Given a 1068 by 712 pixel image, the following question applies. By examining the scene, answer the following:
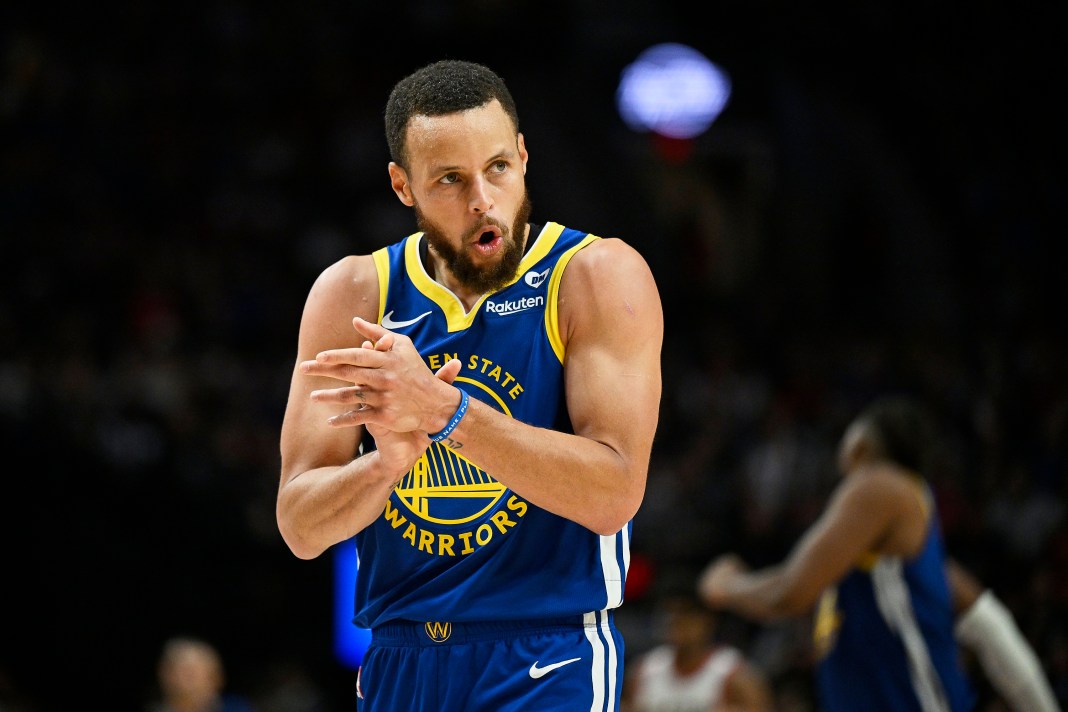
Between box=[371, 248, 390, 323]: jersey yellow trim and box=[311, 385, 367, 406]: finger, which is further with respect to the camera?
box=[371, 248, 390, 323]: jersey yellow trim

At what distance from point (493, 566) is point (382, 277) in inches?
33.0

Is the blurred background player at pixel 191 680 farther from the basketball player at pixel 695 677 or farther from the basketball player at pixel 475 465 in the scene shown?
the basketball player at pixel 475 465

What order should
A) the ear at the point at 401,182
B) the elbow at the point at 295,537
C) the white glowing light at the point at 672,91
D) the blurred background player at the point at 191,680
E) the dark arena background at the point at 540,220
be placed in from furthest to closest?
the white glowing light at the point at 672,91, the dark arena background at the point at 540,220, the blurred background player at the point at 191,680, the ear at the point at 401,182, the elbow at the point at 295,537

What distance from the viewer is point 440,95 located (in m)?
3.38

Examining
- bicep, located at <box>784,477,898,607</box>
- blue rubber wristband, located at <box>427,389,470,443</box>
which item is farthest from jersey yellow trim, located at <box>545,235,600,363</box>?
bicep, located at <box>784,477,898,607</box>

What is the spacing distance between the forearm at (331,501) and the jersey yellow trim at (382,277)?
18.1 inches

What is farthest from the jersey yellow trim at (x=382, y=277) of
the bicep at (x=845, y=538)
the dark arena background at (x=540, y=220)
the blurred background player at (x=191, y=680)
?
the blurred background player at (x=191, y=680)

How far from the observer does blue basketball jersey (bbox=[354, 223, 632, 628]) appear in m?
3.35

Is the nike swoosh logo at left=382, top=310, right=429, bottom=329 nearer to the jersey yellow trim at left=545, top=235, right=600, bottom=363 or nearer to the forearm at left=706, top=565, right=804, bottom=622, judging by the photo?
the jersey yellow trim at left=545, top=235, right=600, bottom=363

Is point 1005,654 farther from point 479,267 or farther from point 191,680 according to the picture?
Result: point 191,680

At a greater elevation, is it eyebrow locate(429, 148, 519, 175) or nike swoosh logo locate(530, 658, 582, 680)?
eyebrow locate(429, 148, 519, 175)

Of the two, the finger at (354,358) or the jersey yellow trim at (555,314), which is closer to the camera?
the finger at (354,358)

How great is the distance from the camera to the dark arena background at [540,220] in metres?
10.3

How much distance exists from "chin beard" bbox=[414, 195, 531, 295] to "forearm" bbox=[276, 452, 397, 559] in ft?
1.90
